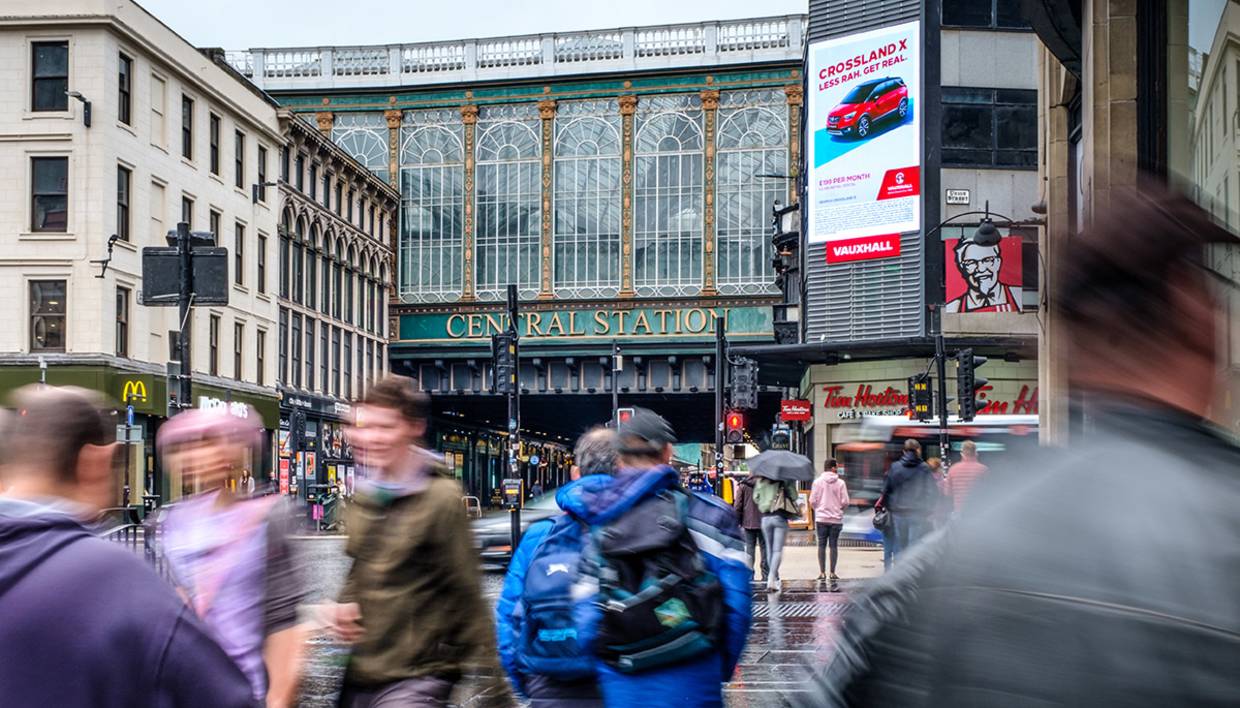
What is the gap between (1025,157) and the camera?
42281 mm

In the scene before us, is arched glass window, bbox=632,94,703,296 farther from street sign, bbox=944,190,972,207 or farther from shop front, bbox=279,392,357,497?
street sign, bbox=944,190,972,207

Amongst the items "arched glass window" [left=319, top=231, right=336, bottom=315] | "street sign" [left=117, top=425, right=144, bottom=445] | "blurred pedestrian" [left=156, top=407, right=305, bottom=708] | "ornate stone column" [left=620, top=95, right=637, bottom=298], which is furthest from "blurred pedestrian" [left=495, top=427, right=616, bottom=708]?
"ornate stone column" [left=620, top=95, right=637, bottom=298]

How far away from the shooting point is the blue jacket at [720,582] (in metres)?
4.62

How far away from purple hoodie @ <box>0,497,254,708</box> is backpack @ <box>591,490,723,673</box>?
214cm

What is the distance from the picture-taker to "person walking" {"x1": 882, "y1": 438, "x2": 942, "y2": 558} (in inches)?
746

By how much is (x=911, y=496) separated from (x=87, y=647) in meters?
17.2

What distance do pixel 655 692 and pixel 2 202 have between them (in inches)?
1701

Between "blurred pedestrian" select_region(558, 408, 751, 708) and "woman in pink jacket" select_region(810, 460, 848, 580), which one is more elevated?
"blurred pedestrian" select_region(558, 408, 751, 708)

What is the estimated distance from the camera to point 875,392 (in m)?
45.4

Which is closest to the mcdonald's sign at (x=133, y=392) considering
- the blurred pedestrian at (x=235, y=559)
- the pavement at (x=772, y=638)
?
the pavement at (x=772, y=638)

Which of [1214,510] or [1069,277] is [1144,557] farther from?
[1069,277]

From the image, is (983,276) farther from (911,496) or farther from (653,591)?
(653,591)

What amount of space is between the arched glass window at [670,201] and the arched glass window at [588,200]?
1.19 meters

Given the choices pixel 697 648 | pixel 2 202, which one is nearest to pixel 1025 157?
pixel 2 202
